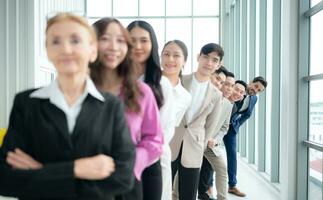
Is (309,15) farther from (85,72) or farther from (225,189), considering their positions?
(85,72)

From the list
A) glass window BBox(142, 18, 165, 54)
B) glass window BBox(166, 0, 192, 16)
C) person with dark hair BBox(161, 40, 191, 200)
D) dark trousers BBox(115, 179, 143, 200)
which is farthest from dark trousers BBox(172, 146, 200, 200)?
glass window BBox(166, 0, 192, 16)

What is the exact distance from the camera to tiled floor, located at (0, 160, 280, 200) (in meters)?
4.24

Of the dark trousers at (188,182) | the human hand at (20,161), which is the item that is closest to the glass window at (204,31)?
the dark trousers at (188,182)

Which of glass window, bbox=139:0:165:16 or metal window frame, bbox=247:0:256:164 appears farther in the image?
glass window, bbox=139:0:165:16

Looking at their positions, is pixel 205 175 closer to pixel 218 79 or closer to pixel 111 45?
pixel 218 79

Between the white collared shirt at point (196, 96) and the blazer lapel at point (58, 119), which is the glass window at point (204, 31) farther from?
the blazer lapel at point (58, 119)

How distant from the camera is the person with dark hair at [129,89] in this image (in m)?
1.42

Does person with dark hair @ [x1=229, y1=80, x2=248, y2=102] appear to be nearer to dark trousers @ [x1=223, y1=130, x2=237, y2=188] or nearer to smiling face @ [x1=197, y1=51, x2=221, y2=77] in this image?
dark trousers @ [x1=223, y1=130, x2=237, y2=188]

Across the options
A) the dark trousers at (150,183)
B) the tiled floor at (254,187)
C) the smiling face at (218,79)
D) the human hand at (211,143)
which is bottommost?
the tiled floor at (254,187)

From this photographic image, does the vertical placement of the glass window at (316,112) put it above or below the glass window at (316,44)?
below

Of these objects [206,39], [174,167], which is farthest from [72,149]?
[206,39]

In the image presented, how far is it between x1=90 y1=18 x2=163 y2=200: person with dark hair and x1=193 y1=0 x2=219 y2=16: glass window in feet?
26.8

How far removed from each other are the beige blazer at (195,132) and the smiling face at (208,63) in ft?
0.36

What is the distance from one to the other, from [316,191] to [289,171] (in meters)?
0.36
